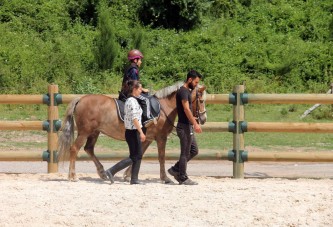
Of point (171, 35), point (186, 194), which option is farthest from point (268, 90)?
point (186, 194)

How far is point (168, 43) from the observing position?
3098cm

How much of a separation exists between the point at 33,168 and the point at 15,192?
4.85 m

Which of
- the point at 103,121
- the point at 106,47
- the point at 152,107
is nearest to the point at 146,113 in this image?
the point at 152,107

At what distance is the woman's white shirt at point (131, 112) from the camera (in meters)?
12.0

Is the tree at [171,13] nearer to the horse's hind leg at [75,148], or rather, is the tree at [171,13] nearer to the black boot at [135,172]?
the horse's hind leg at [75,148]

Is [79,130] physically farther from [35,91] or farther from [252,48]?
[252,48]

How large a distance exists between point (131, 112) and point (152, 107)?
723mm

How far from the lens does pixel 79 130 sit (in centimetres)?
1294

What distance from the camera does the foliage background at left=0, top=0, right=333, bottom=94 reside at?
28594 millimetres

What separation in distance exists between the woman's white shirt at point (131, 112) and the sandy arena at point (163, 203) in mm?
852

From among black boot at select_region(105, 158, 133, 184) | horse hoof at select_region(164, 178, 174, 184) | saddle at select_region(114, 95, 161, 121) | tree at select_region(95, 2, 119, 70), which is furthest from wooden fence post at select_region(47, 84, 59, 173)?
tree at select_region(95, 2, 119, 70)

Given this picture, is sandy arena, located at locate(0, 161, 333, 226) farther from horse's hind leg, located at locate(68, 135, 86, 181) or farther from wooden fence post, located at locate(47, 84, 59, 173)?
wooden fence post, located at locate(47, 84, 59, 173)

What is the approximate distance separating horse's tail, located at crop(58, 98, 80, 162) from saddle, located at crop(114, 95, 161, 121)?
61 centimetres

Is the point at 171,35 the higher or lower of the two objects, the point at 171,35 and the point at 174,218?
the higher
